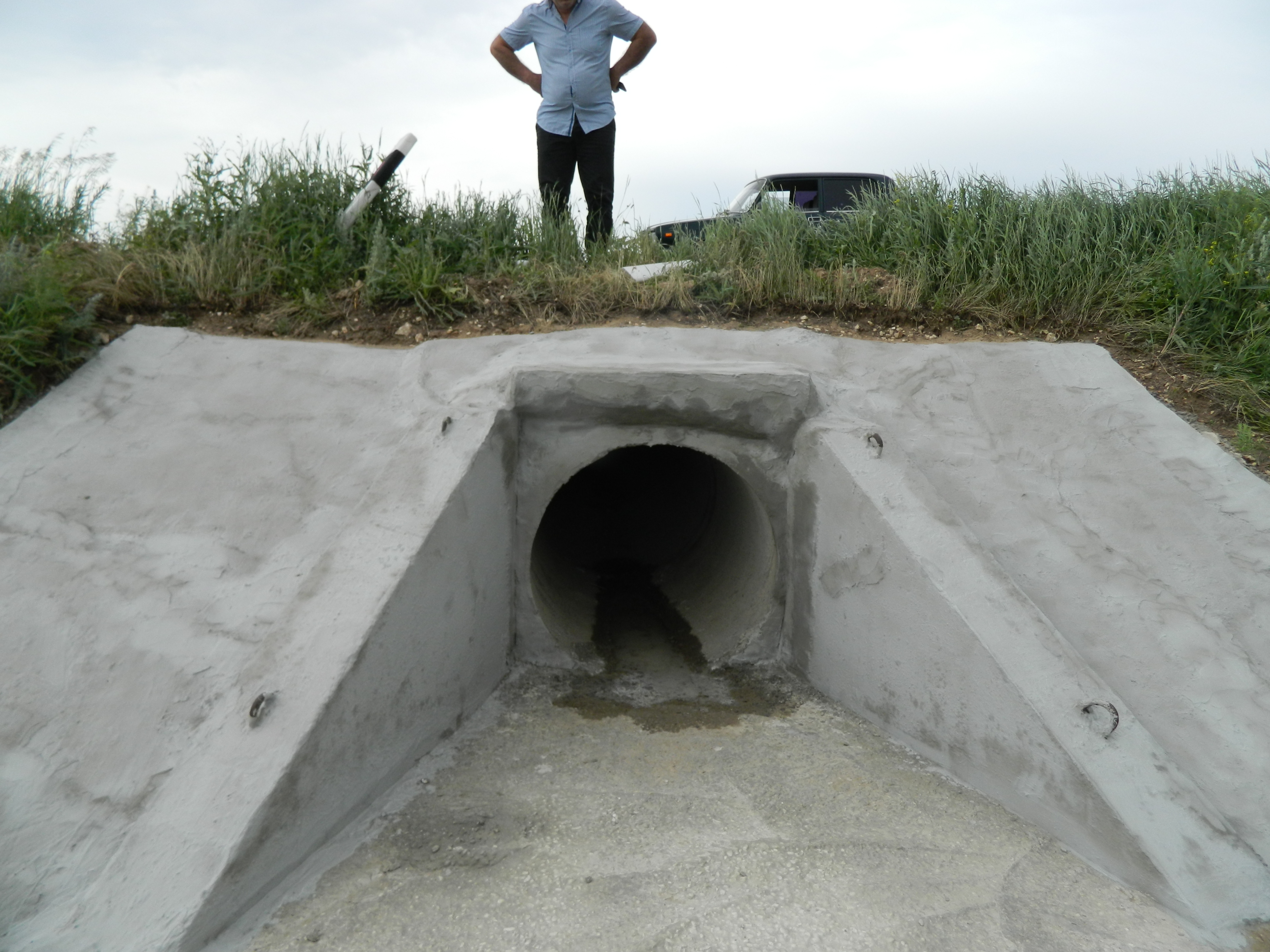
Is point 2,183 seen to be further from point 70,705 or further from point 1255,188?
point 1255,188

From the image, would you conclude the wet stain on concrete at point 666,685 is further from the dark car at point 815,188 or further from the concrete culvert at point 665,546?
the dark car at point 815,188

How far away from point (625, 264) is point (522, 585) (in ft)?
8.01

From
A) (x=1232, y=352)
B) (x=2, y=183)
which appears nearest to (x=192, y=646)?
(x=2, y=183)

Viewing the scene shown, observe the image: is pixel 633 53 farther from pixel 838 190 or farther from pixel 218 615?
pixel 838 190

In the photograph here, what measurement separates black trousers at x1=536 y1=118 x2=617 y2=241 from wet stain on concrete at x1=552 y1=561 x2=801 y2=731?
257 centimetres

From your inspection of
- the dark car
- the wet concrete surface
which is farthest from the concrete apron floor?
the dark car

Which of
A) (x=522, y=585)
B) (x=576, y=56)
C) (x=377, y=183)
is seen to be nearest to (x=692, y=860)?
(x=522, y=585)

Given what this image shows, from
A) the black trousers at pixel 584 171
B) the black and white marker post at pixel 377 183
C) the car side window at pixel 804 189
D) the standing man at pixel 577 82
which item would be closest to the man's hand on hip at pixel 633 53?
the standing man at pixel 577 82

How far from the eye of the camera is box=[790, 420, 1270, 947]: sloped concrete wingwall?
8.63ft

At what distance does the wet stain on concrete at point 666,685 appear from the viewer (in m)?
3.77

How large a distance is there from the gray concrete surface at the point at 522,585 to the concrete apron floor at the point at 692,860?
0.43 ft

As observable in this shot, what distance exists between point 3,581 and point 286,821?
1.76 m

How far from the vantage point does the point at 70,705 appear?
304 cm

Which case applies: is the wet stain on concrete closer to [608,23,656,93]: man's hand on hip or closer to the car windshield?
[608,23,656,93]: man's hand on hip
